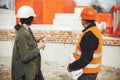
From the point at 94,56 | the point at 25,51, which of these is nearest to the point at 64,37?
the point at 25,51

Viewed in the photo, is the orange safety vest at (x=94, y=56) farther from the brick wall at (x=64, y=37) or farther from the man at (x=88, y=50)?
the brick wall at (x=64, y=37)

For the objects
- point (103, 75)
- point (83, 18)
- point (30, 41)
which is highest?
point (83, 18)

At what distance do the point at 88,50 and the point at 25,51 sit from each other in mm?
1015

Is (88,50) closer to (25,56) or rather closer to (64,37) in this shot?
(25,56)

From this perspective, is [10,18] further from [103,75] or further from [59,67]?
[103,75]

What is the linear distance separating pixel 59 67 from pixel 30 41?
2366mm

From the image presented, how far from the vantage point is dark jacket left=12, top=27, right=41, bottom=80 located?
20.2ft

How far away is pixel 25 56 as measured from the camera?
614 cm

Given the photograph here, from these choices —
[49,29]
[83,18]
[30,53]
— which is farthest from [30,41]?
[49,29]

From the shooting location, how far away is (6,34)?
28.6 ft

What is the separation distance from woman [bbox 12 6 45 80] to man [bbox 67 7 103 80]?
69cm

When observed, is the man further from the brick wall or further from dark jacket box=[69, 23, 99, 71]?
the brick wall

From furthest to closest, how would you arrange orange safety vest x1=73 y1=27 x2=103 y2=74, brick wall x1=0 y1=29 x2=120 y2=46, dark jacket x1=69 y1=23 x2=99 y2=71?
brick wall x1=0 y1=29 x2=120 y2=46 < orange safety vest x1=73 y1=27 x2=103 y2=74 < dark jacket x1=69 y1=23 x2=99 y2=71

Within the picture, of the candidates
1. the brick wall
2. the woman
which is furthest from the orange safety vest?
the brick wall
